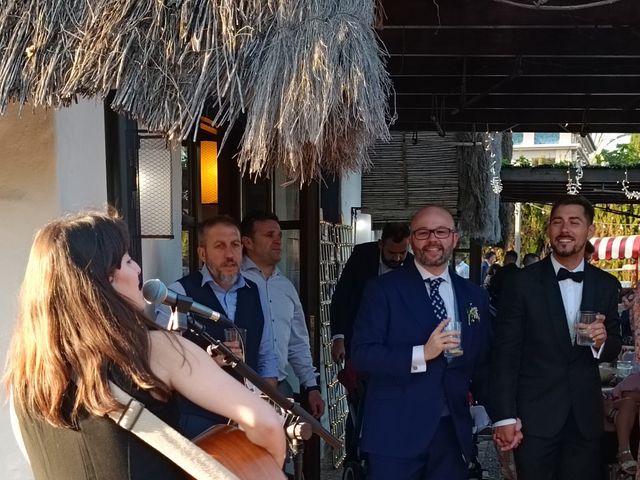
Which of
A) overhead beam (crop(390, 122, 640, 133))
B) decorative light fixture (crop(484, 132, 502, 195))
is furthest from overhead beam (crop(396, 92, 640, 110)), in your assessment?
decorative light fixture (crop(484, 132, 502, 195))

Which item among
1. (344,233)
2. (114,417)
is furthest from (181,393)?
Answer: (344,233)

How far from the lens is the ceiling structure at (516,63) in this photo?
12.9 feet

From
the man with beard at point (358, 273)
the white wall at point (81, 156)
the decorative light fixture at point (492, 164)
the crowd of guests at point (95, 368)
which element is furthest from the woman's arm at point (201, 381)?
the decorative light fixture at point (492, 164)

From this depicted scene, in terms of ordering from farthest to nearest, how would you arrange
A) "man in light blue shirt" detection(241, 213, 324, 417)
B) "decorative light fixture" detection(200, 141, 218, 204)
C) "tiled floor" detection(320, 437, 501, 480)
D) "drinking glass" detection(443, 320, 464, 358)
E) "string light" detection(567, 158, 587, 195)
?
"string light" detection(567, 158, 587, 195)
"tiled floor" detection(320, 437, 501, 480)
"decorative light fixture" detection(200, 141, 218, 204)
"man in light blue shirt" detection(241, 213, 324, 417)
"drinking glass" detection(443, 320, 464, 358)

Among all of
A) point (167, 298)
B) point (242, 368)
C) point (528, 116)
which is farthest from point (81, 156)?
point (528, 116)

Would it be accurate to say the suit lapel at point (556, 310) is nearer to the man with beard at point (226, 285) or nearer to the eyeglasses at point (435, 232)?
the eyeglasses at point (435, 232)

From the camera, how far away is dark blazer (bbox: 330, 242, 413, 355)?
572 cm

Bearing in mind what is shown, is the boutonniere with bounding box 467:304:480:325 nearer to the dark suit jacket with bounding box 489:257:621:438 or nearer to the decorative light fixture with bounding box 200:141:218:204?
the dark suit jacket with bounding box 489:257:621:438

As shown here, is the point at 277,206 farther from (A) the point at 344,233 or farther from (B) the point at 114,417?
(B) the point at 114,417

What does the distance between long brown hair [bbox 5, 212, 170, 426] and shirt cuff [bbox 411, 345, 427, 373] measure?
1.84 m

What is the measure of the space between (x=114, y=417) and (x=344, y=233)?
21.9 feet

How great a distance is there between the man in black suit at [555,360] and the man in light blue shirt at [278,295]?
1318 mm

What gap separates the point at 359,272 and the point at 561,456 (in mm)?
2234

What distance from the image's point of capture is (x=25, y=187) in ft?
10.4
